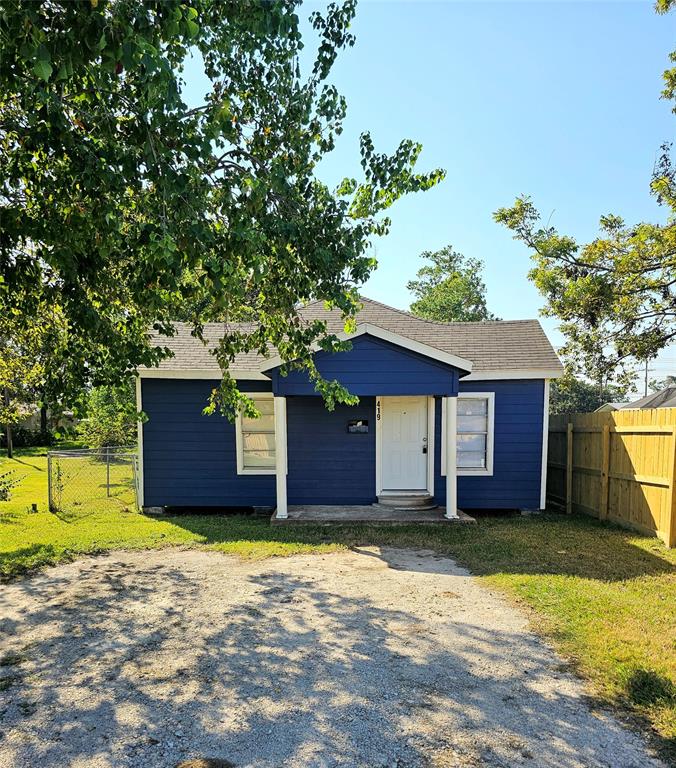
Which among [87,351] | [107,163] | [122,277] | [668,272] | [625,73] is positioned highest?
[625,73]

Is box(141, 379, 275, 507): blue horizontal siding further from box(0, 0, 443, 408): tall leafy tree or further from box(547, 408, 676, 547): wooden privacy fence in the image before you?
box(547, 408, 676, 547): wooden privacy fence

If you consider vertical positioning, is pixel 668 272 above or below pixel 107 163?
above

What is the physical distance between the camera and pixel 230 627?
426 centimetres

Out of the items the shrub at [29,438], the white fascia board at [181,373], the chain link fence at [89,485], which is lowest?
the shrub at [29,438]

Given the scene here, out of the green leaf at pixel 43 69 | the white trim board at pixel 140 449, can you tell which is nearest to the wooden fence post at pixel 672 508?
the green leaf at pixel 43 69

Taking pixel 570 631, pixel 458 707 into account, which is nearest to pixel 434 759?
pixel 458 707

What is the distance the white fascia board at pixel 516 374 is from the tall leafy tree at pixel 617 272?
8.00 ft

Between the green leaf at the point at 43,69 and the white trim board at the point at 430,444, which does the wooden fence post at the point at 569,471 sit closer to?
the white trim board at the point at 430,444

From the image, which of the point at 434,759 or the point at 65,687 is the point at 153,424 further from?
the point at 434,759

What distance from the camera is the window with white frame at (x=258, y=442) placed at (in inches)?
376

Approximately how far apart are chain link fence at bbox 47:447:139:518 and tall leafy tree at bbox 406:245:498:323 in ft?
77.4

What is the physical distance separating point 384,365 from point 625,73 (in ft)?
19.4

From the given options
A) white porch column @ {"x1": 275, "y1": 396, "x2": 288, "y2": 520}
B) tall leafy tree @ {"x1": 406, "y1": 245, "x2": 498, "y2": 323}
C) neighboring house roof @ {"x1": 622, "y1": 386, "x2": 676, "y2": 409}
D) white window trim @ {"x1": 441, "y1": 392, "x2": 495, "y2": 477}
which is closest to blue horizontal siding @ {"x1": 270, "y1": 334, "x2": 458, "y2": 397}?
white porch column @ {"x1": 275, "y1": 396, "x2": 288, "y2": 520}

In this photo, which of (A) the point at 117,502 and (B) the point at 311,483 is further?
(A) the point at 117,502
